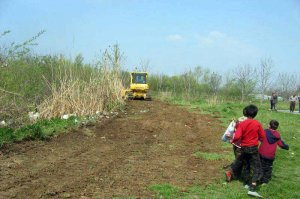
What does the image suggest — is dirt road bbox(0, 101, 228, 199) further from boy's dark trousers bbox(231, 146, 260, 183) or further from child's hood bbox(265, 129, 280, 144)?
child's hood bbox(265, 129, 280, 144)

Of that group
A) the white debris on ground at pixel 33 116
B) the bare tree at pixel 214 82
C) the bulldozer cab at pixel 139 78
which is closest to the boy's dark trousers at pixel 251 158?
the white debris on ground at pixel 33 116

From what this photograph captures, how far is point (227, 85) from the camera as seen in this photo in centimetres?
5144

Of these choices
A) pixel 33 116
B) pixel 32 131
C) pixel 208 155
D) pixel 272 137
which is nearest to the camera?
pixel 272 137

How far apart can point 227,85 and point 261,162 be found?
4440 cm

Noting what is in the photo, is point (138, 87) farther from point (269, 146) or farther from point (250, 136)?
point (250, 136)

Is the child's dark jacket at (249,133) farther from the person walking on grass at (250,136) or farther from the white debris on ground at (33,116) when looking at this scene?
the white debris on ground at (33,116)

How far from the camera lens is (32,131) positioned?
440 inches

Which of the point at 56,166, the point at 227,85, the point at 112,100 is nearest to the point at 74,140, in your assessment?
the point at 56,166

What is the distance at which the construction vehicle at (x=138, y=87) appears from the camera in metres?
32.9

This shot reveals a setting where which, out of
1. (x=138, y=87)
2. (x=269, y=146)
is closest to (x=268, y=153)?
(x=269, y=146)

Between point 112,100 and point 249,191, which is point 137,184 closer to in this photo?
point 249,191

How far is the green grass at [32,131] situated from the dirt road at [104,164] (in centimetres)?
33

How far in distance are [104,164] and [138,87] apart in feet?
80.4

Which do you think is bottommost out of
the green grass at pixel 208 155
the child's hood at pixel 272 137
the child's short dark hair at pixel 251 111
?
the green grass at pixel 208 155
